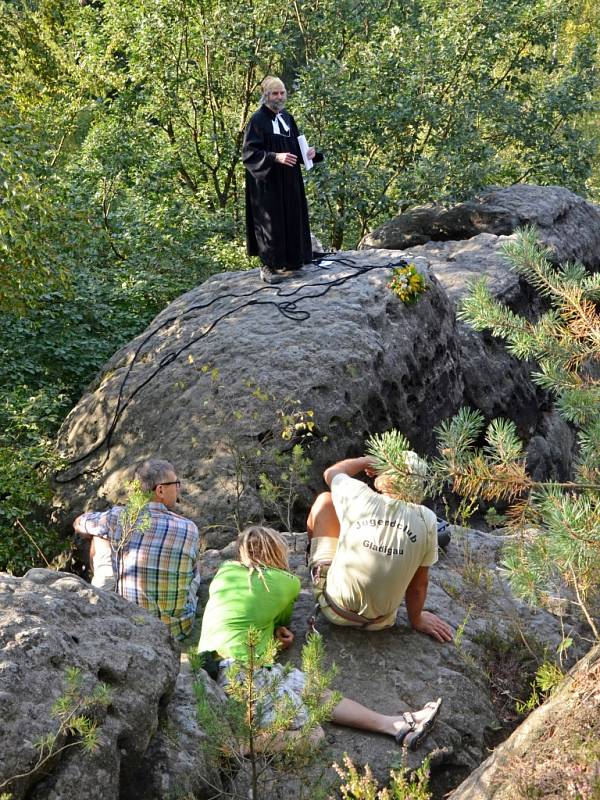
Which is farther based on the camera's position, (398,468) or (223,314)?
(223,314)

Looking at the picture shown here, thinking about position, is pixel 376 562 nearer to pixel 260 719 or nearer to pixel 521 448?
pixel 521 448

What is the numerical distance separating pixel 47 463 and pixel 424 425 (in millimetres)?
3132

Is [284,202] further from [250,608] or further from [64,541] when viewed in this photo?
[250,608]

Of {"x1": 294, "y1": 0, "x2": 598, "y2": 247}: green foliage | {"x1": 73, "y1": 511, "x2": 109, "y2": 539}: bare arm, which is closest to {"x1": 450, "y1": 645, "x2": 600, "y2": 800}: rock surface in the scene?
{"x1": 73, "y1": 511, "x2": 109, "y2": 539}: bare arm

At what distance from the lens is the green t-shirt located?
4.21m

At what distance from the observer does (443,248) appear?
466 inches

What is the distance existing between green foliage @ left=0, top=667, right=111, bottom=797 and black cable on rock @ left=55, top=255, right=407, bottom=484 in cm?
434

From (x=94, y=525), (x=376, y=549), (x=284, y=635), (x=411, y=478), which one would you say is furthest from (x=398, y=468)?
(x=94, y=525)

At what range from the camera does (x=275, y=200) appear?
8672 mm

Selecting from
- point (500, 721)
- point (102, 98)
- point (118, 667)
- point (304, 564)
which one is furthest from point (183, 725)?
point (102, 98)

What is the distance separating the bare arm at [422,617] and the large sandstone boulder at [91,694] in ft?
4.72

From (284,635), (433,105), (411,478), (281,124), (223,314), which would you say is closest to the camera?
(411,478)

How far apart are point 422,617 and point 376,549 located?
0.68 meters

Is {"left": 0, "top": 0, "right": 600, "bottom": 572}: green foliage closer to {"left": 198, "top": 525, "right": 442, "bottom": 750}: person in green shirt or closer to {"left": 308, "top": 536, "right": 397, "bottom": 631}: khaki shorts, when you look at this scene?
{"left": 308, "top": 536, "right": 397, "bottom": 631}: khaki shorts
